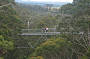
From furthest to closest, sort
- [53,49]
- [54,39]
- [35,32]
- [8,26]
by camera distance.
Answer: [35,32] → [8,26] → [54,39] → [53,49]

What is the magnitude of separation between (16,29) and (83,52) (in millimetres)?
3779

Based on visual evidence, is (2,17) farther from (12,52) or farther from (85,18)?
(85,18)

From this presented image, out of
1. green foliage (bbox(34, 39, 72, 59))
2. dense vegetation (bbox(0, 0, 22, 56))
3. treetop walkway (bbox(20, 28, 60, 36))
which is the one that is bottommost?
green foliage (bbox(34, 39, 72, 59))

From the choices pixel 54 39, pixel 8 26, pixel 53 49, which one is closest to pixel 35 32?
pixel 8 26

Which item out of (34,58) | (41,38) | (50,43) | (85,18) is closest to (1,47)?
(34,58)

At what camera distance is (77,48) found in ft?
31.7

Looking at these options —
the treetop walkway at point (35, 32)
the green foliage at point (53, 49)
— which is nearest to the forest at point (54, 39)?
the green foliage at point (53, 49)

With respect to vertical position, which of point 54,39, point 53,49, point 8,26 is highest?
point 8,26

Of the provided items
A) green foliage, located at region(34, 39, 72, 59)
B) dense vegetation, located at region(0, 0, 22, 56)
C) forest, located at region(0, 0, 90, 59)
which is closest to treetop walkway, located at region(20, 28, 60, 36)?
forest, located at region(0, 0, 90, 59)

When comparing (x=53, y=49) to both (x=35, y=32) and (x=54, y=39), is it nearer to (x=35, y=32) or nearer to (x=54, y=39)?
(x=54, y=39)

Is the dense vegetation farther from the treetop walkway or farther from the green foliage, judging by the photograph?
the green foliage

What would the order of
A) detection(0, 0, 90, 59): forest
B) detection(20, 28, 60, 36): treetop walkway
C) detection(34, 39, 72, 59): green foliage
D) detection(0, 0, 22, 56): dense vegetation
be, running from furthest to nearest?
detection(20, 28, 60, 36): treetop walkway, detection(0, 0, 22, 56): dense vegetation, detection(0, 0, 90, 59): forest, detection(34, 39, 72, 59): green foliage

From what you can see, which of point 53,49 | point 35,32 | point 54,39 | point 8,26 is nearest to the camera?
point 53,49

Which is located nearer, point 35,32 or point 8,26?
point 8,26
